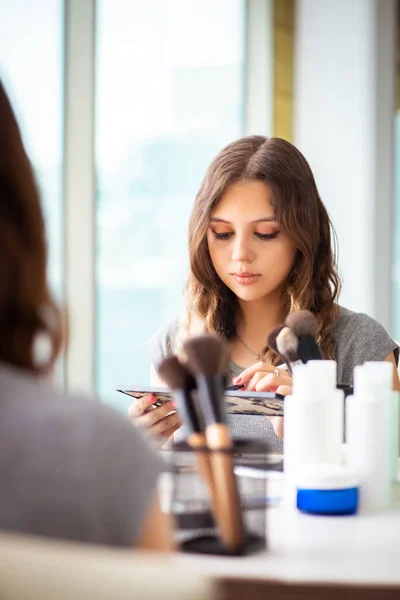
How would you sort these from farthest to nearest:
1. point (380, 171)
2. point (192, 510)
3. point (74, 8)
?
point (380, 171) < point (74, 8) < point (192, 510)

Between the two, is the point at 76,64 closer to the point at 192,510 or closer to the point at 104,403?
the point at 192,510

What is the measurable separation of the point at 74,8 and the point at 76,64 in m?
0.20

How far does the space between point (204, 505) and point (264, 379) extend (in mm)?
506

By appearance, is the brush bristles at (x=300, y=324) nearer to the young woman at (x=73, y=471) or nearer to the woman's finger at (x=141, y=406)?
the woman's finger at (x=141, y=406)

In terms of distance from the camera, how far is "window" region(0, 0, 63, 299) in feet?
9.34

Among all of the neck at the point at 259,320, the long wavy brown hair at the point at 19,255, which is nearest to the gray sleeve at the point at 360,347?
the neck at the point at 259,320

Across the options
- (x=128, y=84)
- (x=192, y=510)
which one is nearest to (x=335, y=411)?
(x=192, y=510)

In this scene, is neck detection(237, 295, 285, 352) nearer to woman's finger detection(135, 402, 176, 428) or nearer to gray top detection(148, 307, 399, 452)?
gray top detection(148, 307, 399, 452)

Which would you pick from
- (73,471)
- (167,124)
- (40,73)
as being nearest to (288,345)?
(73,471)

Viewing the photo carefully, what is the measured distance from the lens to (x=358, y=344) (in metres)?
1.87

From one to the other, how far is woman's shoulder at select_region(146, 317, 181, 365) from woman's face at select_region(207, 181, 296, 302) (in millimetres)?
244

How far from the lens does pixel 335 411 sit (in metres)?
1.19

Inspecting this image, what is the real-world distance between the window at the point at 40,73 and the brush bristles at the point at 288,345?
5.28 ft

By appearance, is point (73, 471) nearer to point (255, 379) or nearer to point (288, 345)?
point (288, 345)
